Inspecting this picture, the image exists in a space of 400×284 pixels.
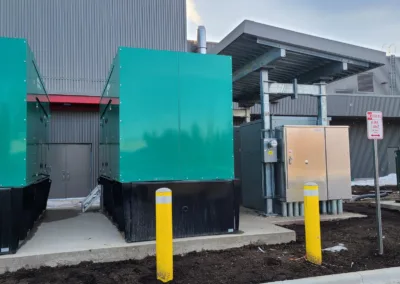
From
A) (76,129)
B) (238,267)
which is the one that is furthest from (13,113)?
(76,129)

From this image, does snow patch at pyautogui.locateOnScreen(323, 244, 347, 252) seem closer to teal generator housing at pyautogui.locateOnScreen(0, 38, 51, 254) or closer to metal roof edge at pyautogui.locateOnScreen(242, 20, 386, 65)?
metal roof edge at pyautogui.locateOnScreen(242, 20, 386, 65)

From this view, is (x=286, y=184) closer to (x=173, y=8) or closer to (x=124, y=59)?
(x=124, y=59)

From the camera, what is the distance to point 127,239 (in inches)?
216

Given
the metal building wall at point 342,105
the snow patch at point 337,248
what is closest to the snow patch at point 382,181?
the metal building wall at point 342,105

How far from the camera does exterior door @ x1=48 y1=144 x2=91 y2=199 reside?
14461mm

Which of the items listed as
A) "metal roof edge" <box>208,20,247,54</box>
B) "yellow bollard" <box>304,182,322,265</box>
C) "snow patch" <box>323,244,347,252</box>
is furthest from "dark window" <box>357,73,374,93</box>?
"yellow bollard" <box>304,182,322,265</box>

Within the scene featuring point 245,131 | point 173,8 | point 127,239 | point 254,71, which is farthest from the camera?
point 173,8

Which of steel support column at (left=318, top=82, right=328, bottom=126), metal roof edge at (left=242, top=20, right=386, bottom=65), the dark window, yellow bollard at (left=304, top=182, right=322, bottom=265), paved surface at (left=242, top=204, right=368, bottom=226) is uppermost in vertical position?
the dark window

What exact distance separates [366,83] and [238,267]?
70.6 ft

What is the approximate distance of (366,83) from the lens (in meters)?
23.2

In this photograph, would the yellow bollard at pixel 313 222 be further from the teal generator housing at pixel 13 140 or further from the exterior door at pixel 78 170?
the exterior door at pixel 78 170

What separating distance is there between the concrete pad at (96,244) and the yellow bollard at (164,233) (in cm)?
106

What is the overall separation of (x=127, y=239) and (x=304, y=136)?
4893mm

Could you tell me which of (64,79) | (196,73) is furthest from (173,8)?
(196,73)
